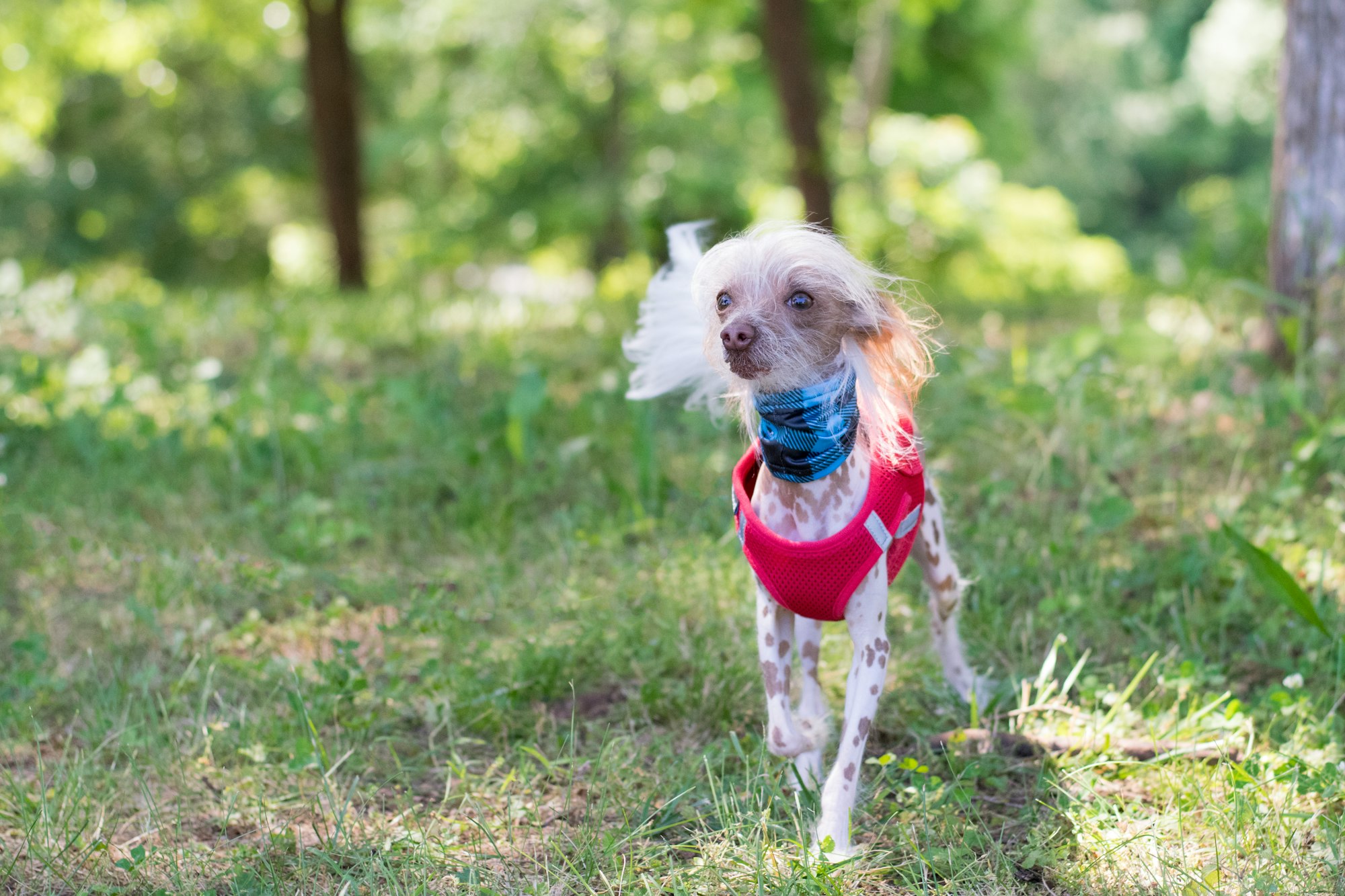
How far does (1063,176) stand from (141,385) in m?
31.3

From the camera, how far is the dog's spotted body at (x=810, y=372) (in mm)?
2445

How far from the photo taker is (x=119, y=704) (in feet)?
11.0

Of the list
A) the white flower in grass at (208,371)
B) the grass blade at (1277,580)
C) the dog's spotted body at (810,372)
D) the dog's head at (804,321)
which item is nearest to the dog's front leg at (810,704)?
the dog's spotted body at (810,372)

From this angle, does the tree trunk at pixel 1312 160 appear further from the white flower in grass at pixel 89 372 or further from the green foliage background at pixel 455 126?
the white flower in grass at pixel 89 372

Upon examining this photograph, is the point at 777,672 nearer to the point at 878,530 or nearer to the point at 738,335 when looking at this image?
the point at 878,530

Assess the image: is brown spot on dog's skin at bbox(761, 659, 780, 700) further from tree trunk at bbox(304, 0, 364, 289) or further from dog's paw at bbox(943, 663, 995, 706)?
tree trunk at bbox(304, 0, 364, 289)

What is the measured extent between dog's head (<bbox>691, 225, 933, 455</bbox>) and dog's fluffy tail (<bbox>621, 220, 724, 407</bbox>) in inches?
7.6

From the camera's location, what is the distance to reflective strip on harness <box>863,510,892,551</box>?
258 centimetres

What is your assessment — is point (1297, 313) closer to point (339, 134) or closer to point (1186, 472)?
point (1186, 472)

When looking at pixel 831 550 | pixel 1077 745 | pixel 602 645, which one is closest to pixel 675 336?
pixel 831 550

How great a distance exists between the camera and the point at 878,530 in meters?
2.60

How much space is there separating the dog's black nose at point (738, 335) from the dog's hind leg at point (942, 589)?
0.83m

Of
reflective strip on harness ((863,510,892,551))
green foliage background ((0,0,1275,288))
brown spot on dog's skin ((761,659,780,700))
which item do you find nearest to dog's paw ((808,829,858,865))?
brown spot on dog's skin ((761,659,780,700))

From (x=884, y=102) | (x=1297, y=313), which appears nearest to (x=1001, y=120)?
(x=884, y=102)
